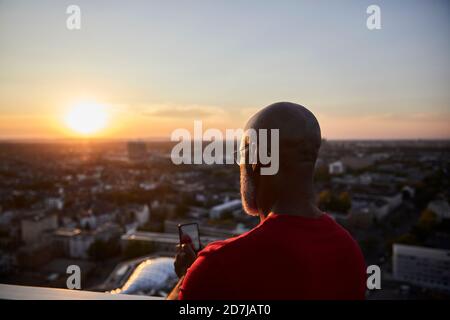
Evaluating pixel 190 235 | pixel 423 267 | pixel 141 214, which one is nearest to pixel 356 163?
pixel 141 214

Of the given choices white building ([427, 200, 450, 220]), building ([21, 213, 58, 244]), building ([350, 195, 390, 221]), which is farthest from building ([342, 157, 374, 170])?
building ([21, 213, 58, 244])

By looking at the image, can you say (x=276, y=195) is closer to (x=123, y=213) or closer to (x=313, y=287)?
(x=313, y=287)

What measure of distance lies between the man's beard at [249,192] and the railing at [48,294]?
0.79ft

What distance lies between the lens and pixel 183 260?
557 millimetres

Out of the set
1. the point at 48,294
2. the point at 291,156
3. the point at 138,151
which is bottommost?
the point at 138,151

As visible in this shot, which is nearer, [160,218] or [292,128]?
[292,128]

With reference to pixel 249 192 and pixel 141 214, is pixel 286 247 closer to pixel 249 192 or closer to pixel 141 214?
pixel 249 192

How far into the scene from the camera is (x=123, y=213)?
10.1 m

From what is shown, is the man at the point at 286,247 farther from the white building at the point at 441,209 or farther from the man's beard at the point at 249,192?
the white building at the point at 441,209

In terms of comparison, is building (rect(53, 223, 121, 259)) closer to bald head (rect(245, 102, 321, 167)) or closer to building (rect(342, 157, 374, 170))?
bald head (rect(245, 102, 321, 167))

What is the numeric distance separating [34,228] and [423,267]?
22.8ft

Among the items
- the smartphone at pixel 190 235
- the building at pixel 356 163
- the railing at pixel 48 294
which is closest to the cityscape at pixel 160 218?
the building at pixel 356 163

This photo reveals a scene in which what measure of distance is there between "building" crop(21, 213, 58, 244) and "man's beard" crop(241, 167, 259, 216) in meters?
8.39
